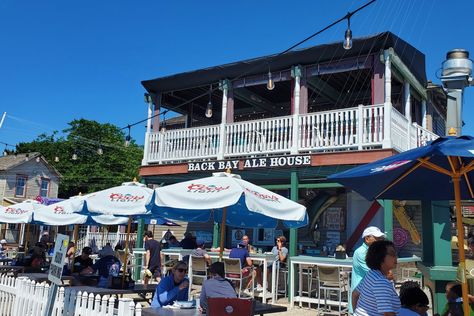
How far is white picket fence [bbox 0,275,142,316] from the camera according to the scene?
4867 mm

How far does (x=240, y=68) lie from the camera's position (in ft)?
44.7

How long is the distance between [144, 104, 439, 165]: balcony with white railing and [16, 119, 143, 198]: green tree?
92.5 ft

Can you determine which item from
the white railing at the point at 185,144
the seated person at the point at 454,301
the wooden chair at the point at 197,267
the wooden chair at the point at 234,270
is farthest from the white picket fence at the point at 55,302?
the white railing at the point at 185,144

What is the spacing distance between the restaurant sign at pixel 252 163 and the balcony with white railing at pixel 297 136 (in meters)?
0.22

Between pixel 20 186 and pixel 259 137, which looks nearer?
pixel 259 137

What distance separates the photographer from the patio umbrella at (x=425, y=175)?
143 inches

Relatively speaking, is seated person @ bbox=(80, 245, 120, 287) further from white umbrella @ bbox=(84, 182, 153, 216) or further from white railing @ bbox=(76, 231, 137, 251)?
white railing @ bbox=(76, 231, 137, 251)

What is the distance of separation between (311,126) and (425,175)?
23.1ft

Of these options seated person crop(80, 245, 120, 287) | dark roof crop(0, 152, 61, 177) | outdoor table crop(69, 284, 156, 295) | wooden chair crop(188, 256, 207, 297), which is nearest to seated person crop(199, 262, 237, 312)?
outdoor table crop(69, 284, 156, 295)

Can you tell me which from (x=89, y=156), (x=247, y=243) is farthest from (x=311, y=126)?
(x=89, y=156)

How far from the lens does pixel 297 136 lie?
1205cm

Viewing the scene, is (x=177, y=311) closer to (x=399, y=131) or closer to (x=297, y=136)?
(x=297, y=136)

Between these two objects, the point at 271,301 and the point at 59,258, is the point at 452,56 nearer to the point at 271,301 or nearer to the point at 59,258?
the point at 59,258

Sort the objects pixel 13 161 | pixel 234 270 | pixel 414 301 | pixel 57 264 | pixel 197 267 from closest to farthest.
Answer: pixel 414 301 → pixel 57 264 → pixel 234 270 → pixel 197 267 → pixel 13 161
